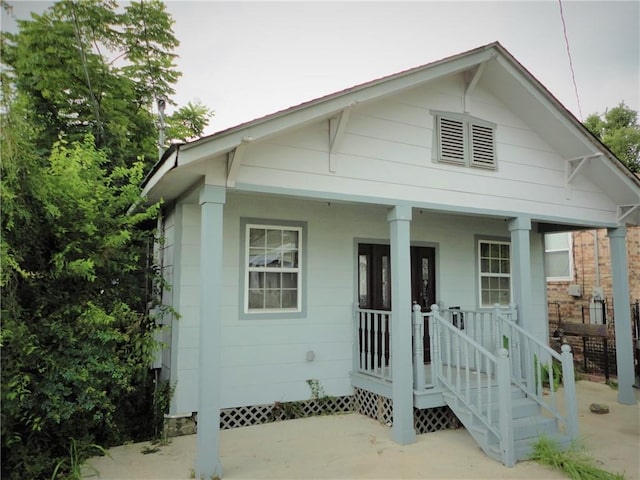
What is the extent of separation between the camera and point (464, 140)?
19.0ft

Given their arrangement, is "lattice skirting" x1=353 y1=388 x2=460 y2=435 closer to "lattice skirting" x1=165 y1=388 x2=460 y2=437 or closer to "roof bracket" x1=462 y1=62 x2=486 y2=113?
"lattice skirting" x1=165 y1=388 x2=460 y2=437

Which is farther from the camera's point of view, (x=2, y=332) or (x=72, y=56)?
(x=72, y=56)

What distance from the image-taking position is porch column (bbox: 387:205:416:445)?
4938 millimetres

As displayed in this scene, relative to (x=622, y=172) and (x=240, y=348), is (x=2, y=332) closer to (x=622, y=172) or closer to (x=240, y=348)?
(x=240, y=348)

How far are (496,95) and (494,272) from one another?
131 inches

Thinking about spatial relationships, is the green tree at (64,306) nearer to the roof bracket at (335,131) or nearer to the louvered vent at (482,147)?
the roof bracket at (335,131)

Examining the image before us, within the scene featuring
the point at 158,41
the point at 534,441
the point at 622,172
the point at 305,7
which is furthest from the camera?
the point at 158,41

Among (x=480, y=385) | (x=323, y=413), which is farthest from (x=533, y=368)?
(x=323, y=413)

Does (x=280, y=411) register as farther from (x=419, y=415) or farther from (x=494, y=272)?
(x=494, y=272)

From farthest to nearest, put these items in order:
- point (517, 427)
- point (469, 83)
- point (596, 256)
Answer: point (596, 256) < point (469, 83) < point (517, 427)

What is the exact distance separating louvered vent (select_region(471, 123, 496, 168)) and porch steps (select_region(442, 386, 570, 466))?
3.10 metres

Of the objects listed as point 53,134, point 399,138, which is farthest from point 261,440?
point 53,134

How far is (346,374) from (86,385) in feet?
11.3

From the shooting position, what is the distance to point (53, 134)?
9047 mm
